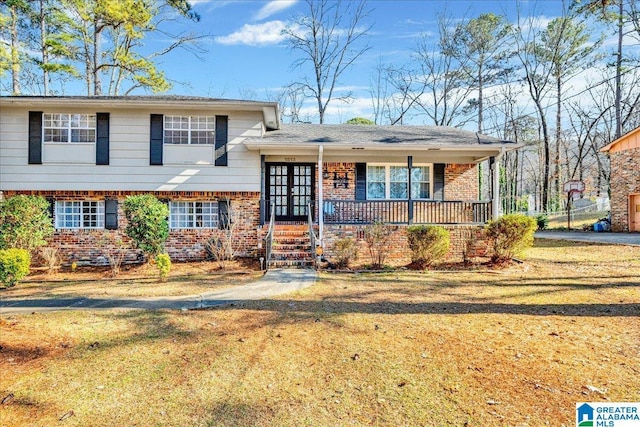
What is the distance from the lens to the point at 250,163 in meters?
11.4

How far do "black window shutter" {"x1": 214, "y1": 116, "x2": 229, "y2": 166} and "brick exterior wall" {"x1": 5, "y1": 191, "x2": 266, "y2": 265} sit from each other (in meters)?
1.06

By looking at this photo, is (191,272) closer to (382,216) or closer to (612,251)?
(382,216)

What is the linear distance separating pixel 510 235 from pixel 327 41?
20818 mm

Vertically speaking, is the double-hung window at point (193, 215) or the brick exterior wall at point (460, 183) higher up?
the brick exterior wall at point (460, 183)

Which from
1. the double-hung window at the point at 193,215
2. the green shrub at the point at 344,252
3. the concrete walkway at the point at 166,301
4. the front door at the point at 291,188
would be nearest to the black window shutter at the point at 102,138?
the double-hung window at the point at 193,215

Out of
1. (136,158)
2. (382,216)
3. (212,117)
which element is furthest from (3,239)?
(382,216)

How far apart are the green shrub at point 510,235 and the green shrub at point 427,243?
1.45 meters

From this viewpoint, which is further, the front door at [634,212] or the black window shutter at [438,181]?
the front door at [634,212]

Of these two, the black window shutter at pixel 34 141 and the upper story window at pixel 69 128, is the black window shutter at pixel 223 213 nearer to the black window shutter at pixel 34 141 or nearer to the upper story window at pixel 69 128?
the upper story window at pixel 69 128

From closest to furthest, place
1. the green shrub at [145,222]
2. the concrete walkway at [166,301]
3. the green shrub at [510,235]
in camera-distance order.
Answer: the concrete walkway at [166,301] → the green shrub at [510,235] → the green shrub at [145,222]

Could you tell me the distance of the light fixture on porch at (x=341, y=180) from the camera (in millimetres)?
12836

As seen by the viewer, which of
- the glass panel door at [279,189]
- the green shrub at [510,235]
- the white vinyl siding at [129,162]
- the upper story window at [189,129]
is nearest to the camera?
the green shrub at [510,235]

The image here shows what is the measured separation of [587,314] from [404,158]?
8.06 meters

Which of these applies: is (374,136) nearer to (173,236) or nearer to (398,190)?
(398,190)
